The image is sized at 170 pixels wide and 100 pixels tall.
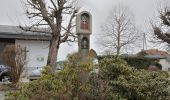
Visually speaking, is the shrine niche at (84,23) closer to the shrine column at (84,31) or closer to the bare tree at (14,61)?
the shrine column at (84,31)

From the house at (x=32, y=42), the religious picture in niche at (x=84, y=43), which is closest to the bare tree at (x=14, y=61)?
the house at (x=32, y=42)

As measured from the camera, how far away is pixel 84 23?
448 inches

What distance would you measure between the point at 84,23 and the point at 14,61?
51.3 ft

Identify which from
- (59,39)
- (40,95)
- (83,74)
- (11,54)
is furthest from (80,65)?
(59,39)

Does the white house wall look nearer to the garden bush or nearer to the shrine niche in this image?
the shrine niche

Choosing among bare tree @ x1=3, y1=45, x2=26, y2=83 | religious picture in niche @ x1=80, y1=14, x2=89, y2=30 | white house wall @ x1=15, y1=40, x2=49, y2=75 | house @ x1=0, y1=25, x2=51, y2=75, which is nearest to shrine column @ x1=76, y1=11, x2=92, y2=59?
religious picture in niche @ x1=80, y1=14, x2=89, y2=30

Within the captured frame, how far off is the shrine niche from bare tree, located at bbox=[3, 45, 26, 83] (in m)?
15.3

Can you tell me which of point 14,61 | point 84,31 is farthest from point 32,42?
point 84,31

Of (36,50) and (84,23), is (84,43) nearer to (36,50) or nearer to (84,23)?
(84,23)

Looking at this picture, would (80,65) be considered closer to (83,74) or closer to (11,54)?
(83,74)

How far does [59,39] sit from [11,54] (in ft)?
→ 18.6

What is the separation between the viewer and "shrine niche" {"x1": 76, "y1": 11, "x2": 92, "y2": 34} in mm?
11234

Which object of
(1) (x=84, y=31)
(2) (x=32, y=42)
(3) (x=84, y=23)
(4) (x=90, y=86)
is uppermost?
(2) (x=32, y=42)

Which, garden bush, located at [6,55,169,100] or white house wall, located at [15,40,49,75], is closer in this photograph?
garden bush, located at [6,55,169,100]
